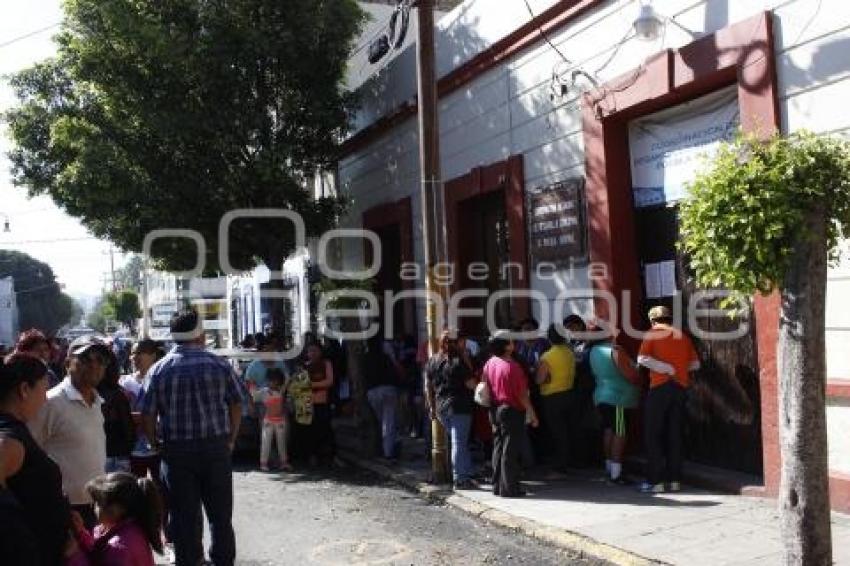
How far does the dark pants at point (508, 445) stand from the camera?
8.11 metres

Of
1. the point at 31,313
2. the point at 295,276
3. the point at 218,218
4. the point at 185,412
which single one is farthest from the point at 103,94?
the point at 31,313

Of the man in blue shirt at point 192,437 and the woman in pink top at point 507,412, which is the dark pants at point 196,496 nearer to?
the man in blue shirt at point 192,437

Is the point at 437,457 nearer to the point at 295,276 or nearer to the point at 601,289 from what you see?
the point at 601,289

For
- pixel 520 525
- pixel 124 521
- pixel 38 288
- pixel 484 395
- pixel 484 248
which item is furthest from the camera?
pixel 38 288

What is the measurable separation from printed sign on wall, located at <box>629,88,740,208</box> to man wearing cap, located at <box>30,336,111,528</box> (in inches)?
204

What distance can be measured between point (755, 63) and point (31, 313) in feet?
275

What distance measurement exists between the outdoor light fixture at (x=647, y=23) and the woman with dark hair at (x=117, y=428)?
5.40 meters

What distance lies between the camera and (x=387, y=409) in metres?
10.7

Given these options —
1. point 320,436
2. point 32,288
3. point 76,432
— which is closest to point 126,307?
point 32,288

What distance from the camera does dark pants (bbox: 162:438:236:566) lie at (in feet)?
18.6

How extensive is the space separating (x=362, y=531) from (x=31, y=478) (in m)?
4.35

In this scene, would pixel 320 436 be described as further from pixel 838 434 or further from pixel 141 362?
pixel 838 434

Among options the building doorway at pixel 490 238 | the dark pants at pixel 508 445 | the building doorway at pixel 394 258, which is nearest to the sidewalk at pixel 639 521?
the dark pants at pixel 508 445

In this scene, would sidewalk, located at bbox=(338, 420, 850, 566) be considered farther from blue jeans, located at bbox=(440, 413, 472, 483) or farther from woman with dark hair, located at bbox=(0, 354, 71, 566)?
woman with dark hair, located at bbox=(0, 354, 71, 566)
